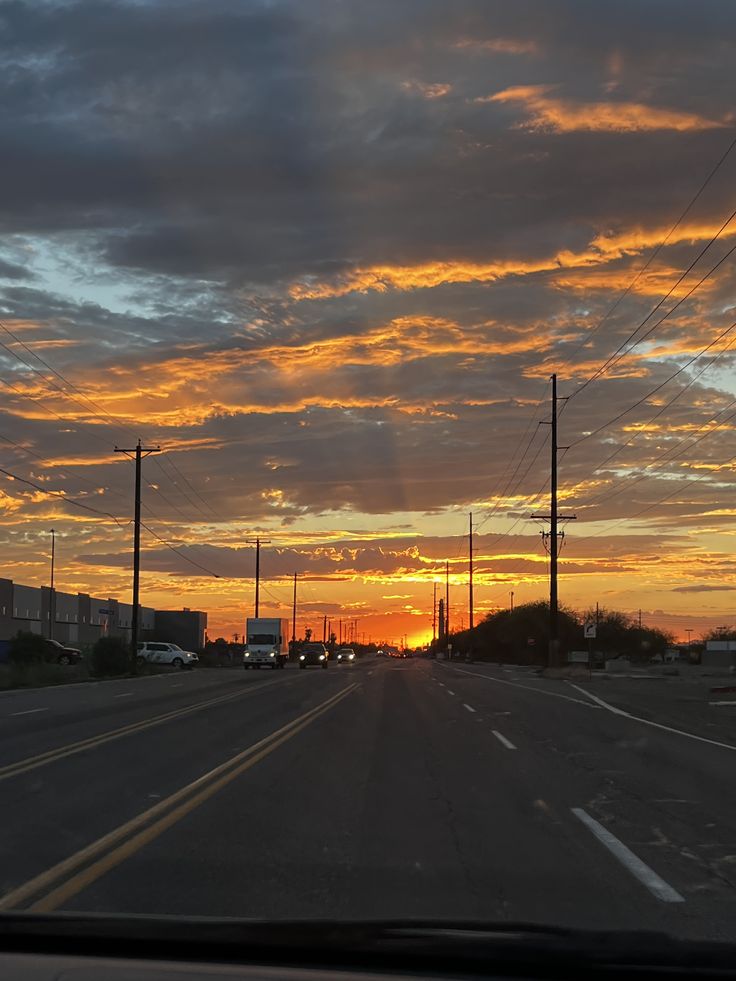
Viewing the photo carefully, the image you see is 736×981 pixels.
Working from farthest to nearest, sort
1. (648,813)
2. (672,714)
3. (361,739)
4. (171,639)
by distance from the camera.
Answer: (171,639) → (672,714) → (361,739) → (648,813)

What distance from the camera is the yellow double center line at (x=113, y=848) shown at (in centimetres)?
716

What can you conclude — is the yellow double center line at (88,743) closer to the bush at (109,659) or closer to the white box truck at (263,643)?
the bush at (109,659)

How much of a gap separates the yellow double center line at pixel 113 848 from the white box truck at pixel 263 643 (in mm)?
60448

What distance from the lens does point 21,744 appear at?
57.8 ft

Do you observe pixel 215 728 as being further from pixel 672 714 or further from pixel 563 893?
pixel 563 893

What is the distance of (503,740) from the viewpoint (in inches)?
730

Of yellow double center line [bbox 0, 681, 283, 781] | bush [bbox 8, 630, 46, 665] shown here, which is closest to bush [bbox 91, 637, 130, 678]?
bush [bbox 8, 630, 46, 665]

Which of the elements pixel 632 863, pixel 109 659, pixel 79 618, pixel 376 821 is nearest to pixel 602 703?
pixel 376 821

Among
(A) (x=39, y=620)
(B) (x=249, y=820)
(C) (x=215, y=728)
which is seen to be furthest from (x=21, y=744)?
(A) (x=39, y=620)

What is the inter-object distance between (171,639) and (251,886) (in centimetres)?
13740

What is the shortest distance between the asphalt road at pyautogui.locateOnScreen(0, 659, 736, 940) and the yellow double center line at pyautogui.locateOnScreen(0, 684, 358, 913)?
23 millimetres

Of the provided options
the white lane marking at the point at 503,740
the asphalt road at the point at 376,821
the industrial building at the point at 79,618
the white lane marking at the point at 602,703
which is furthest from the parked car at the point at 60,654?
the white lane marking at the point at 503,740

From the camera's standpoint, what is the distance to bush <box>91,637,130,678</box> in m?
57.6

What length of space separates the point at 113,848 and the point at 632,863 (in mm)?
4178
